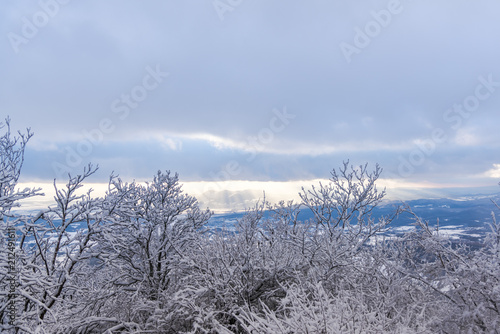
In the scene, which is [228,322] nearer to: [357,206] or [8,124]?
[357,206]

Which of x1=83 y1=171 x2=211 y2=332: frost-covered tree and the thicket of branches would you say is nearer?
the thicket of branches

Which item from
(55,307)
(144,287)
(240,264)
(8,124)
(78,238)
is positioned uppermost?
(8,124)

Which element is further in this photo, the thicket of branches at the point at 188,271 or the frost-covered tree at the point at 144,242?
the frost-covered tree at the point at 144,242

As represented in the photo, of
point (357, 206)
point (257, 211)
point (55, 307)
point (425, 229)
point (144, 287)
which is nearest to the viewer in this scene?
point (425, 229)

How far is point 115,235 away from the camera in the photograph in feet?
34.5

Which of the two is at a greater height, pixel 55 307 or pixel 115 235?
pixel 115 235

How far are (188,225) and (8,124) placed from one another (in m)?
11.0

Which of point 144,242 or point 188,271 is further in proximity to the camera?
point 144,242

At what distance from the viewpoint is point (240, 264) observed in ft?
29.3

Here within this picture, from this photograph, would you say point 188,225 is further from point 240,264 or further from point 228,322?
point 228,322

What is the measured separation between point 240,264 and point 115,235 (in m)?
4.38

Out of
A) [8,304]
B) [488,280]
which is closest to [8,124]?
[8,304]

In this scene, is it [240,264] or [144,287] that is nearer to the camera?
[240,264]

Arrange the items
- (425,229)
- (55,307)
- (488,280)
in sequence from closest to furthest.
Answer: (488,280)
(425,229)
(55,307)
